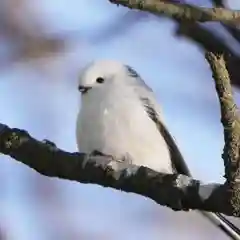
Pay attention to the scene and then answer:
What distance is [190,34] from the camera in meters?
0.55

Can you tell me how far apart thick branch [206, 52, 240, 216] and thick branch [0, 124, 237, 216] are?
0.01m

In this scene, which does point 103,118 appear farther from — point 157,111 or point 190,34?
point 190,34

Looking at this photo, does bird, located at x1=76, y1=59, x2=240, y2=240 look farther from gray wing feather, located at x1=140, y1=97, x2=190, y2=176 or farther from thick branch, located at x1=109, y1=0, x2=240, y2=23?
thick branch, located at x1=109, y1=0, x2=240, y2=23

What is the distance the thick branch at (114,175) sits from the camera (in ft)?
1.46

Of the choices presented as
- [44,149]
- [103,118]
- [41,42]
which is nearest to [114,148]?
[103,118]

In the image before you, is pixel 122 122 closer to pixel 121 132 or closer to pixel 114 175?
pixel 121 132

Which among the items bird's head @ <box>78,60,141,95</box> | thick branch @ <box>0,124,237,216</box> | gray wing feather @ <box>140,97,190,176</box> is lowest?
gray wing feather @ <box>140,97,190,176</box>

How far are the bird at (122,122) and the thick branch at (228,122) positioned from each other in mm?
354

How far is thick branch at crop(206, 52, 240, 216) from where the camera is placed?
16.1 inches

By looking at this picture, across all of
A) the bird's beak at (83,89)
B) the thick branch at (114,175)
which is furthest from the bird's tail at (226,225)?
the bird's beak at (83,89)

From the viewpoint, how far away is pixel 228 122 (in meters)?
0.41

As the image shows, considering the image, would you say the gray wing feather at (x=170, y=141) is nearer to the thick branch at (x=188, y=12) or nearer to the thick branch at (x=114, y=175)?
the thick branch at (x=114, y=175)

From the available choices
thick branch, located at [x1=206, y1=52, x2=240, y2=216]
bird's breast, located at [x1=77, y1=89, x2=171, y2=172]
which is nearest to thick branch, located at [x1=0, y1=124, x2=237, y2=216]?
thick branch, located at [x1=206, y1=52, x2=240, y2=216]

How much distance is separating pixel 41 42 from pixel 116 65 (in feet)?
0.45
